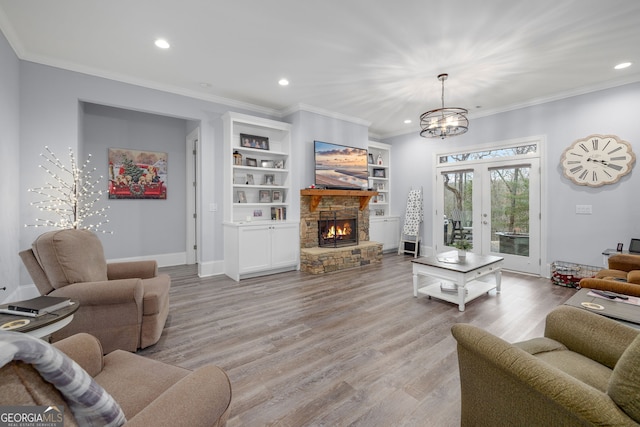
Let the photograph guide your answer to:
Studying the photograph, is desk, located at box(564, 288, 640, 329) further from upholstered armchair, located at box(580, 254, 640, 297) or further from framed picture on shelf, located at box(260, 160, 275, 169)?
framed picture on shelf, located at box(260, 160, 275, 169)

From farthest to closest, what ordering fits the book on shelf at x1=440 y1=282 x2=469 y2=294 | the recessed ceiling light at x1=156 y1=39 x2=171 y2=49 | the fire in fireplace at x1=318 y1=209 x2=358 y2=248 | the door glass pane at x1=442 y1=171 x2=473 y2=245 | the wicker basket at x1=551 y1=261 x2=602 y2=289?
the door glass pane at x1=442 y1=171 x2=473 y2=245 → the fire in fireplace at x1=318 y1=209 x2=358 y2=248 → the wicker basket at x1=551 y1=261 x2=602 y2=289 → the book on shelf at x1=440 y1=282 x2=469 y2=294 → the recessed ceiling light at x1=156 y1=39 x2=171 y2=49

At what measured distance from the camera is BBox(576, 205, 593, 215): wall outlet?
14.5ft

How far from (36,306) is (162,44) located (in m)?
2.91

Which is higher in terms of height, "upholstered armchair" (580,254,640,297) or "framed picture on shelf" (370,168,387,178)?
"framed picture on shelf" (370,168,387,178)

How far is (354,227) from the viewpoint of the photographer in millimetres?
6145

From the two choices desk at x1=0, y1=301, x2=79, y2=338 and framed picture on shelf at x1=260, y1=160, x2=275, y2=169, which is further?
framed picture on shelf at x1=260, y1=160, x2=275, y2=169

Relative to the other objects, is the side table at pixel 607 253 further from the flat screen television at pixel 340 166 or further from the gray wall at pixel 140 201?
the gray wall at pixel 140 201

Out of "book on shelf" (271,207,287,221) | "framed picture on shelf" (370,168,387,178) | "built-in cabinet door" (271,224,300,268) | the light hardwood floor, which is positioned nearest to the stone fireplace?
"built-in cabinet door" (271,224,300,268)

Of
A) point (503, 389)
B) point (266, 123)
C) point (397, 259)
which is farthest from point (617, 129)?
point (266, 123)

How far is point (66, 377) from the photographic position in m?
0.65

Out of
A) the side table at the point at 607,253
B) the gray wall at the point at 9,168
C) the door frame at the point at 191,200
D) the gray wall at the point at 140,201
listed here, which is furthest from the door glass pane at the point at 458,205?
the gray wall at the point at 9,168

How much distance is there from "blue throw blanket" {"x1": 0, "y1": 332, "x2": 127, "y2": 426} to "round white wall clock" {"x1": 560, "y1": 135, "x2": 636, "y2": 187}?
19.8 feet

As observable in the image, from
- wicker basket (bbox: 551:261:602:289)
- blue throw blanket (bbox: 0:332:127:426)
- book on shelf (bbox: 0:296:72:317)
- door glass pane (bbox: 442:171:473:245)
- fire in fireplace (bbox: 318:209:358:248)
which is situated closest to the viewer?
blue throw blanket (bbox: 0:332:127:426)

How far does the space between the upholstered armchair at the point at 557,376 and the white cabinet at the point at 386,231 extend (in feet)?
16.1
